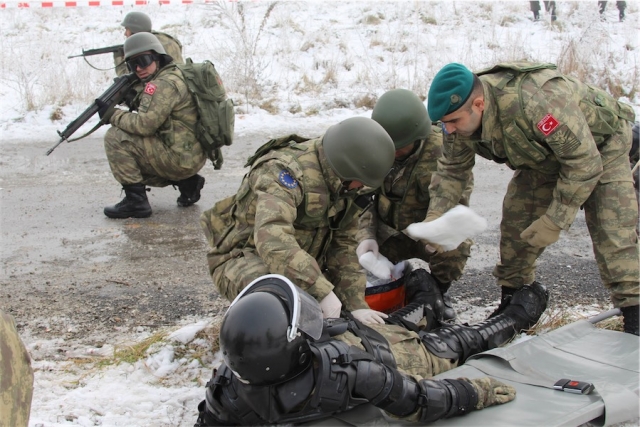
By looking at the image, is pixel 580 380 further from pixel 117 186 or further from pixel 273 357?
pixel 117 186

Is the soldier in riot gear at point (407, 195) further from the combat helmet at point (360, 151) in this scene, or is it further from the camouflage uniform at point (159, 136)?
the camouflage uniform at point (159, 136)

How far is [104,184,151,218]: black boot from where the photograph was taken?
6.09 meters

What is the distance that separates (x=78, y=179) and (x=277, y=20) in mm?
8249

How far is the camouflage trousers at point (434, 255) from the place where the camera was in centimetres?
428

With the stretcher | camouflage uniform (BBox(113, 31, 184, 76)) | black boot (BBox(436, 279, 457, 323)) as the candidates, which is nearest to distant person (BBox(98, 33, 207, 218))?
camouflage uniform (BBox(113, 31, 184, 76))

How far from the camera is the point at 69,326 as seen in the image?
13.1 feet

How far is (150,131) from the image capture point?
6125 millimetres

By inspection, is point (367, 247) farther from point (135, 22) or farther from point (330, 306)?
point (135, 22)

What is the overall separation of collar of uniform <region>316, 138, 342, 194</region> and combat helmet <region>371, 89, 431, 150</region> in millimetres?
634

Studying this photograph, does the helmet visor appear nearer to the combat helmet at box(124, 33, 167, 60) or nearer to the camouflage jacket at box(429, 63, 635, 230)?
the camouflage jacket at box(429, 63, 635, 230)

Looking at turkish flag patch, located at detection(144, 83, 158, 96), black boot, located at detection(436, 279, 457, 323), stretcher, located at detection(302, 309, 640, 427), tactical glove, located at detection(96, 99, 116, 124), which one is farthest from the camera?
tactical glove, located at detection(96, 99, 116, 124)

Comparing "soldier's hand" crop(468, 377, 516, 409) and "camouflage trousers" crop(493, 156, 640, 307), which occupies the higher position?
"camouflage trousers" crop(493, 156, 640, 307)

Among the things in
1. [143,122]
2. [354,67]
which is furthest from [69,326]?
[354,67]

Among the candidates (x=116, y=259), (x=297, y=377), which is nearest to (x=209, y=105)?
(x=116, y=259)
